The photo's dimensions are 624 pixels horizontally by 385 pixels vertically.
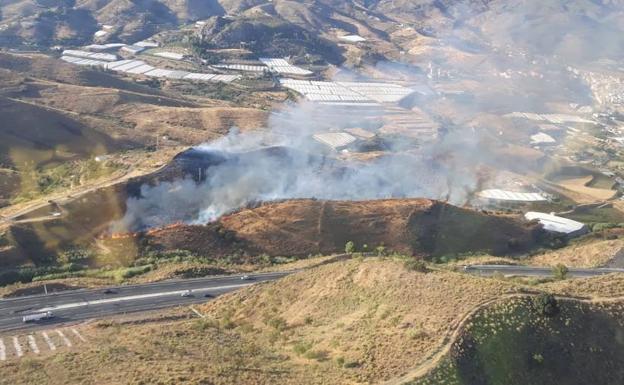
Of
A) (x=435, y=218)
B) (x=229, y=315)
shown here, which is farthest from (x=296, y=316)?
(x=435, y=218)

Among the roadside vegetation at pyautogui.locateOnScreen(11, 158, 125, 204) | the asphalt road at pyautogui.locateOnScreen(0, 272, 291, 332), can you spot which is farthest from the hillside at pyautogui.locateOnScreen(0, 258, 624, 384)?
the roadside vegetation at pyautogui.locateOnScreen(11, 158, 125, 204)

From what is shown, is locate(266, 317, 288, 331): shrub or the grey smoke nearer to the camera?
locate(266, 317, 288, 331): shrub

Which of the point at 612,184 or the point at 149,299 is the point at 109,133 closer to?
the point at 149,299

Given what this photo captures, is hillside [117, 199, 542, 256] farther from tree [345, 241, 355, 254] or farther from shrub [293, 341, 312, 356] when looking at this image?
shrub [293, 341, 312, 356]

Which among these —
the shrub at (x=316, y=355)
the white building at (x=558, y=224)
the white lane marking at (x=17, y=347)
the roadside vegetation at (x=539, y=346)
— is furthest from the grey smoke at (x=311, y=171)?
the roadside vegetation at (x=539, y=346)

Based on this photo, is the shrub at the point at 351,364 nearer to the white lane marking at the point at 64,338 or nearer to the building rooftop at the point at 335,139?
the white lane marking at the point at 64,338

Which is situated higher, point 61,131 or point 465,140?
point 61,131
